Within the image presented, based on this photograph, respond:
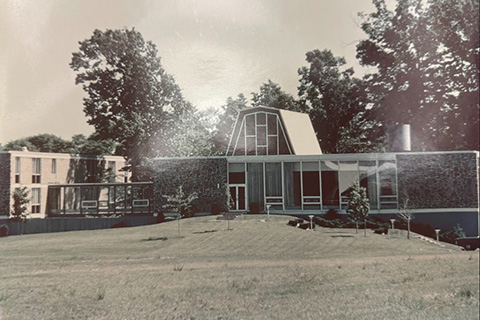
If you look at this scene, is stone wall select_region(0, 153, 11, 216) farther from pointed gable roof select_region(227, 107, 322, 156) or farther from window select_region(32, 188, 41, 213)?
pointed gable roof select_region(227, 107, 322, 156)

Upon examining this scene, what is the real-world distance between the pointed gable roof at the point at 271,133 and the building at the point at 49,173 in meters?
1.31

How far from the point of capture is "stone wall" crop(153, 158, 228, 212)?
4484 millimetres

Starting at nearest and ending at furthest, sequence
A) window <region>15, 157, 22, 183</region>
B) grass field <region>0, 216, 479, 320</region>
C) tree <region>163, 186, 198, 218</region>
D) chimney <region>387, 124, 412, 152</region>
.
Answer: grass field <region>0, 216, 479, 320</region> < chimney <region>387, 124, 412, 152</region> < tree <region>163, 186, 198, 218</region> < window <region>15, 157, 22, 183</region>

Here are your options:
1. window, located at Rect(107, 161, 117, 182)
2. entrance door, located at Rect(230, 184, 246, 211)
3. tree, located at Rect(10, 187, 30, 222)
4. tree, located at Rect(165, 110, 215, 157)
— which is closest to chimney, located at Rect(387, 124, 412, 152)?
entrance door, located at Rect(230, 184, 246, 211)

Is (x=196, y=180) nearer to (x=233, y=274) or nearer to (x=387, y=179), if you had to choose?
(x=233, y=274)

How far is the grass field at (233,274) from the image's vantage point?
431 cm

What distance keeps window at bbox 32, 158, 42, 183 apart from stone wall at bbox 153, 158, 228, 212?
50.3 inches

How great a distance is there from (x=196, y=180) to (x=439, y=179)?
8.58 ft

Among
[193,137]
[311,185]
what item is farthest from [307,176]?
[193,137]

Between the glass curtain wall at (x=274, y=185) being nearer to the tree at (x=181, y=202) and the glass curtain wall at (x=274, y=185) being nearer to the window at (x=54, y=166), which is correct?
the tree at (x=181, y=202)

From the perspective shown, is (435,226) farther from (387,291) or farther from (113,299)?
(113,299)

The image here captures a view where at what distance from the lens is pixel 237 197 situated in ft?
15.5

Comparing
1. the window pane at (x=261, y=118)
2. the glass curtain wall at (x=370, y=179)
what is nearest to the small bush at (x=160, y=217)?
the window pane at (x=261, y=118)

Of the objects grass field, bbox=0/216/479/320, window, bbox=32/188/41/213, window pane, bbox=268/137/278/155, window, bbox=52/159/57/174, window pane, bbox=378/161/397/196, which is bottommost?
grass field, bbox=0/216/479/320
